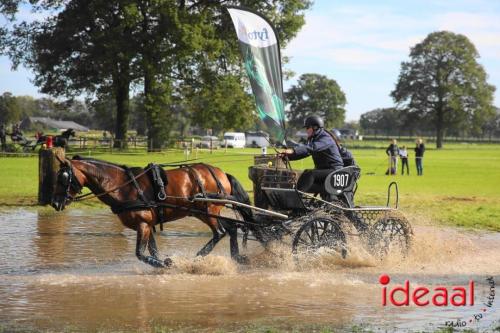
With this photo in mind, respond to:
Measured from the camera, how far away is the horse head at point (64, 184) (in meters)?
10.0

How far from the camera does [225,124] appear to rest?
54469mm

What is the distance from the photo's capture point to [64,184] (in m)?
10.0

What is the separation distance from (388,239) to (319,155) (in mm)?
1820

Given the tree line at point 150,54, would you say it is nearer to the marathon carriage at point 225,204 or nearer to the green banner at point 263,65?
the green banner at point 263,65

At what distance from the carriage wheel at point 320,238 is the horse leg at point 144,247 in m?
2.03

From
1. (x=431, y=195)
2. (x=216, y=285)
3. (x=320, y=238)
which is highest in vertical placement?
(x=320, y=238)

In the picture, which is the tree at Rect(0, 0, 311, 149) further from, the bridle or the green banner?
the bridle

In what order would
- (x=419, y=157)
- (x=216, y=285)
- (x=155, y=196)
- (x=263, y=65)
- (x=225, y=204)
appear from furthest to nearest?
(x=419, y=157)
(x=263, y=65)
(x=225, y=204)
(x=155, y=196)
(x=216, y=285)

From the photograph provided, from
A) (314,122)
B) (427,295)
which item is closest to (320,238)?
(314,122)

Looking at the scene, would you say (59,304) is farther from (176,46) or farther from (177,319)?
(176,46)

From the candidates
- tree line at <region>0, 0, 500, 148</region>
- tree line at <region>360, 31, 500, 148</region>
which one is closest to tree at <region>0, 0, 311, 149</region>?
tree line at <region>0, 0, 500, 148</region>

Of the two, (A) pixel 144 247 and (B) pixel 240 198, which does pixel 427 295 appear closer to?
(B) pixel 240 198

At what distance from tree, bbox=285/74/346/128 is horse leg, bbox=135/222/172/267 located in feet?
526

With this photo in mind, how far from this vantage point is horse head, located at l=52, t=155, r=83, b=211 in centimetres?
1004
